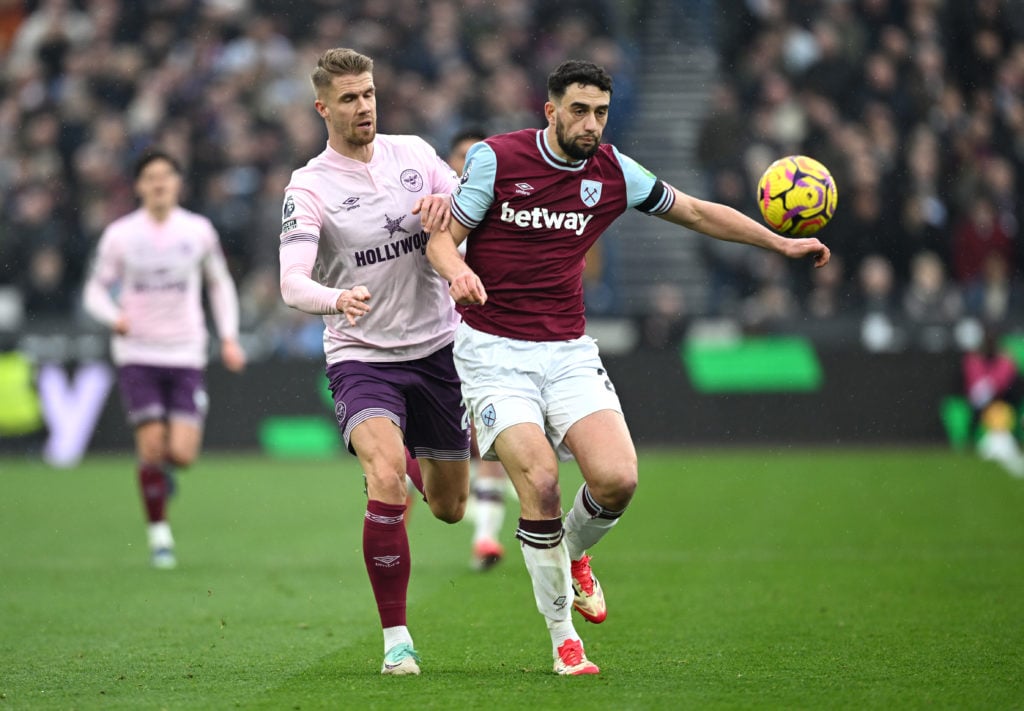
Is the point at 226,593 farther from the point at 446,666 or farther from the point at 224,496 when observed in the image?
the point at 224,496

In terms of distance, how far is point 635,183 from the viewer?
714cm

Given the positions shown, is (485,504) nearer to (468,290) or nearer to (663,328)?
(468,290)

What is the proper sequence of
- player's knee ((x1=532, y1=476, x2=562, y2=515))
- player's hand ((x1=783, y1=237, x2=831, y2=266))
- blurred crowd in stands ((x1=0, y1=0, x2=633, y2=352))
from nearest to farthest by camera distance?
1. player's knee ((x1=532, y1=476, x2=562, y2=515))
2. player's hand ((x1=783, y1=237, x2=831, y2=266))
3. blurred crowd in stands ((x1=0, y1=0, x2=633, y2=352))

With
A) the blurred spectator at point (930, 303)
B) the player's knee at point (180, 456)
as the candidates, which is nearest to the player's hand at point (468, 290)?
the player's knee at point (180, 456)

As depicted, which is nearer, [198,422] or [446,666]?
[446,666]

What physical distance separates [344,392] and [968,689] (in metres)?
3.03

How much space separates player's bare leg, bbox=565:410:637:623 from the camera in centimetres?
669

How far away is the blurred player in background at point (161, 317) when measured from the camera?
1154 centimetres

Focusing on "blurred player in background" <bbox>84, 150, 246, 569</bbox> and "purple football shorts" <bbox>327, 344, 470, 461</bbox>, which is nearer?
"purple football shorts" <bbox>327, 344, 470, 461</bbox>

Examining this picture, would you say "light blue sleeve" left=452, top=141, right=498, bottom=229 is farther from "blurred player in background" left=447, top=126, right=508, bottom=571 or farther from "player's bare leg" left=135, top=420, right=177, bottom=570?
"player's bare leg" left=135, top=420, right=177, bottom=570

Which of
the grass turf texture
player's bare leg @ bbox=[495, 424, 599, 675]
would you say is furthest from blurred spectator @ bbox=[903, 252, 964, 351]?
player's bare leg @ bbox=[495, 424, 599, 675]

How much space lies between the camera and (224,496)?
1541cm

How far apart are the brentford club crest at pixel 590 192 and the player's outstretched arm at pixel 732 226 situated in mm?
356

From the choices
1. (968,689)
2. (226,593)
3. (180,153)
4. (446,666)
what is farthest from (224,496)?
(968,689)
